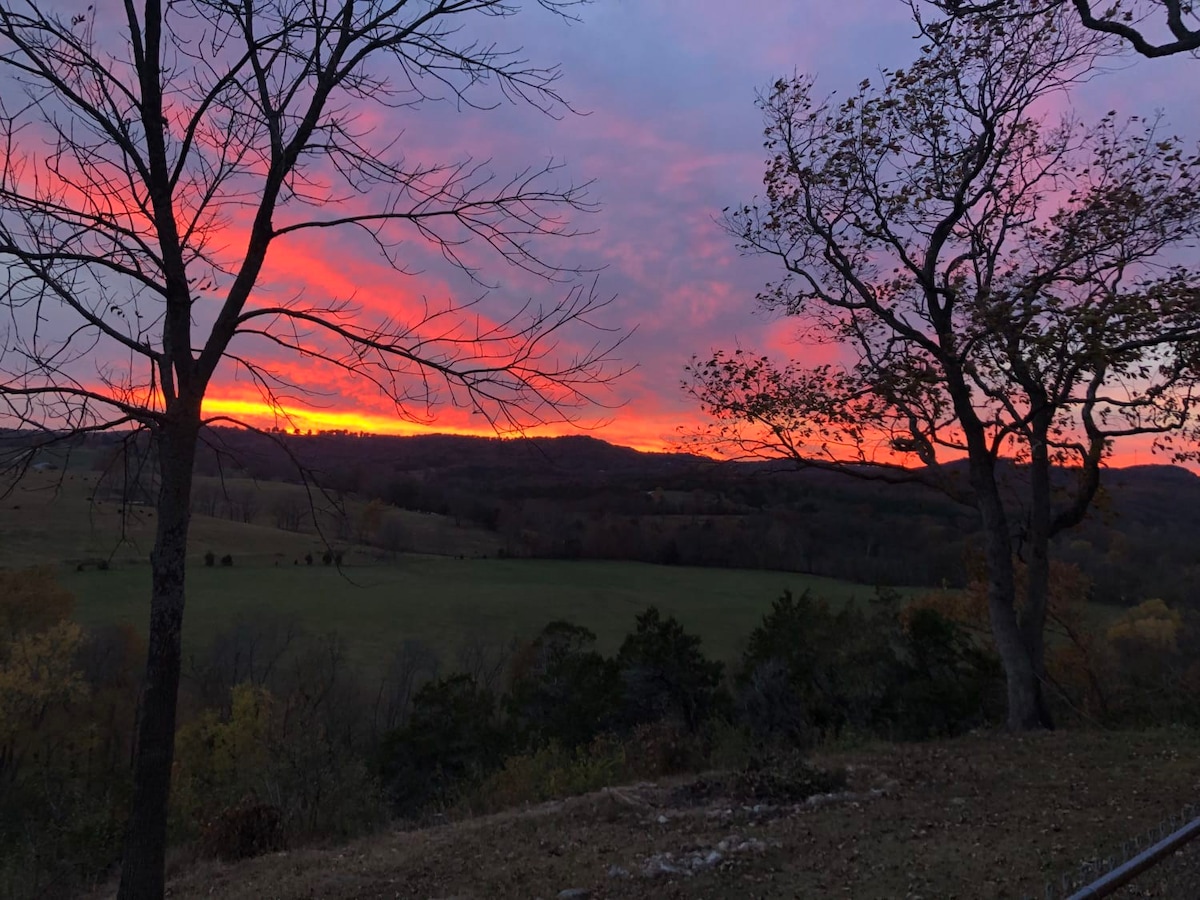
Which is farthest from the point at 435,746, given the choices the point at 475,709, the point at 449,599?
the point at 449,599

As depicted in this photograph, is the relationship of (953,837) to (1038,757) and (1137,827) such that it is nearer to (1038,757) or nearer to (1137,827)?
(1137,827)

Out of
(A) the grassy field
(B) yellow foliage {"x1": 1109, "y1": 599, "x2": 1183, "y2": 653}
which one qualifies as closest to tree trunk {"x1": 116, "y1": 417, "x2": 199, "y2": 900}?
(A) the grassy field

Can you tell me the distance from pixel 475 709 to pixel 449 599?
101 feet

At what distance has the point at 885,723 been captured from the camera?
1423cm

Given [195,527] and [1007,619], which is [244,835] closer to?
[1007,619]

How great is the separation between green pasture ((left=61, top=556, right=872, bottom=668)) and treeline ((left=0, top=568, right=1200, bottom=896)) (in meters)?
2.92

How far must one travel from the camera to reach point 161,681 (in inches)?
179

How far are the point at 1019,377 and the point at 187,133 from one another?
9.04m

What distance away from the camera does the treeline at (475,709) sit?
1332 cm

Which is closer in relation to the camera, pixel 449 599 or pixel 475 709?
pixel 475 709

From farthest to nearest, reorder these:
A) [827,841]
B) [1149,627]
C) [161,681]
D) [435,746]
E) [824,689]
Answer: [1149,627]
[435,746]
[824,689]
[827,841]
[161,681]

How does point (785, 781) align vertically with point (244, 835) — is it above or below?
above

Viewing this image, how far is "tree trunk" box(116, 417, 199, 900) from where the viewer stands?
14.6 ft

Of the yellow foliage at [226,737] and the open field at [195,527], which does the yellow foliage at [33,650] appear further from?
the yellow foliage at [226,737]
